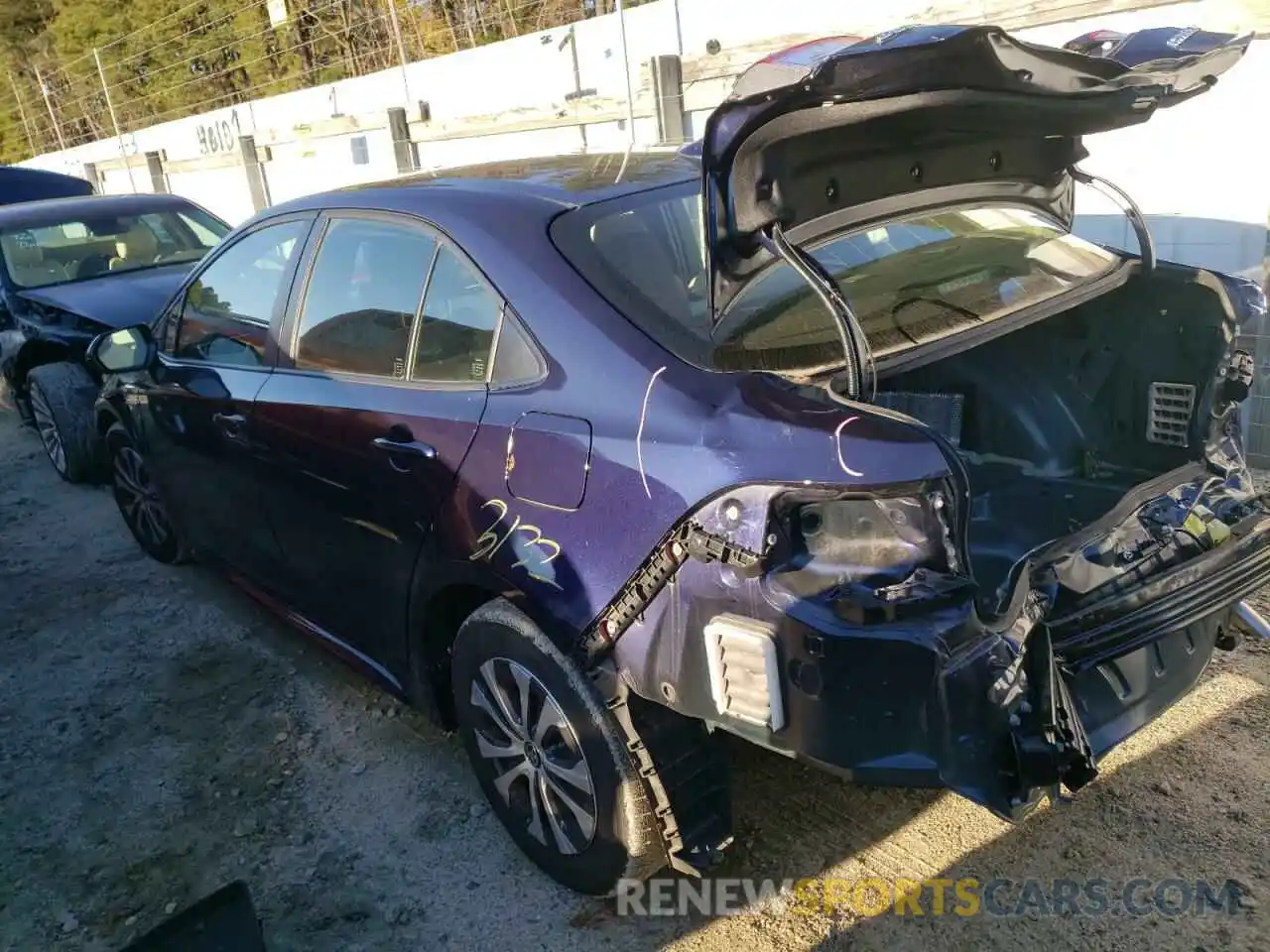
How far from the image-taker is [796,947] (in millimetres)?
2344

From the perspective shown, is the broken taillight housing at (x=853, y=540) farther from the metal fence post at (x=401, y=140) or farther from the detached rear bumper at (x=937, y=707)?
the metal fence post at (x=401, y=140)

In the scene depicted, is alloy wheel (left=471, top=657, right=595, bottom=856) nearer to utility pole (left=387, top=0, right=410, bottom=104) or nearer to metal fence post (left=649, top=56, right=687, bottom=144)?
metal fence post (left=649, top=56, right=687, bottom=144)

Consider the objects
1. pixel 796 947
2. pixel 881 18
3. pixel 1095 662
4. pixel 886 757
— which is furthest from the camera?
pixel 881 18

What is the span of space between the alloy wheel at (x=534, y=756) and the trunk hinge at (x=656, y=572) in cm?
24

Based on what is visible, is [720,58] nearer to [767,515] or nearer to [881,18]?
[881,18]

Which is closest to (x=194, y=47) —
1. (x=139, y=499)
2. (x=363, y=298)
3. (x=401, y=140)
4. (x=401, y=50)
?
(x=401, y=50)

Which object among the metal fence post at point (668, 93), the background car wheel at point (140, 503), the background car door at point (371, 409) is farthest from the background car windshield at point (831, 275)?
the metal fence post at point (668, 93)

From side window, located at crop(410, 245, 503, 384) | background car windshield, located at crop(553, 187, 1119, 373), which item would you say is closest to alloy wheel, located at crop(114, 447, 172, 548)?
side window, located at crop(410, 245, 503, 384)

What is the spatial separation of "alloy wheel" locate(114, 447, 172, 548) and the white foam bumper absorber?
3.41m

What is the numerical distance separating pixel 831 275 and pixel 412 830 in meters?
1.94

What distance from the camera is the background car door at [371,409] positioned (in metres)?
2.54

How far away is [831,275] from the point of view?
2479 millimetres

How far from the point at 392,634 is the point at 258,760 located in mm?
815

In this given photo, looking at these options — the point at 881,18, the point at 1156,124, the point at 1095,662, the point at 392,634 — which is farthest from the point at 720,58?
the point at 1095,662
